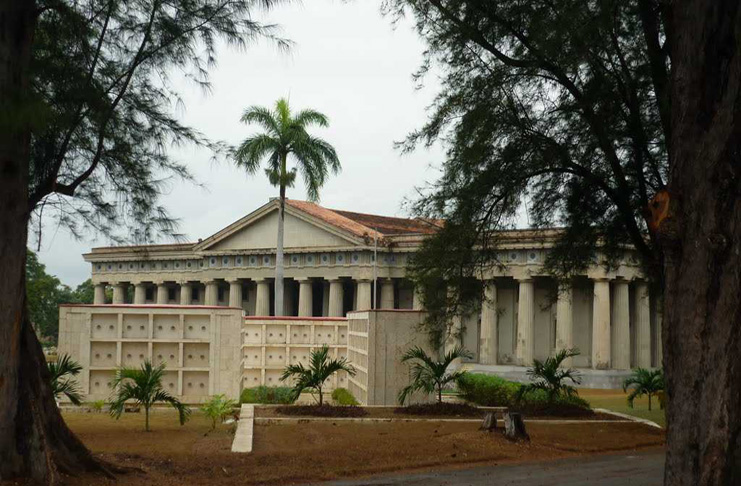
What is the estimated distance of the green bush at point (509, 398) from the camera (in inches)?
801

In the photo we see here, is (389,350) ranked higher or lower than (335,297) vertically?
lower

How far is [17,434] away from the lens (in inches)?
364

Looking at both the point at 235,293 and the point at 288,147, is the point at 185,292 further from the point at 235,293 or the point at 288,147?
the point at 288,147

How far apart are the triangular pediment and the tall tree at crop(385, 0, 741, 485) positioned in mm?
29247

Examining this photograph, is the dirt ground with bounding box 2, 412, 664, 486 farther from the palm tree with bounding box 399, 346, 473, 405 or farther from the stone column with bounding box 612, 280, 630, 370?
the stone column with bounding box 612, 280, 630, 370

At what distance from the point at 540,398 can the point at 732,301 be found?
51.3ft

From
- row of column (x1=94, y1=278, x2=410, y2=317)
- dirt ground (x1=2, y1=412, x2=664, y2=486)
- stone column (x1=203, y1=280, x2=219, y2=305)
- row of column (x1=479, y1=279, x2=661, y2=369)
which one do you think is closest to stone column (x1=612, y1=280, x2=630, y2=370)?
row of column (x1=479, y1=279, x2=661, y2=369)

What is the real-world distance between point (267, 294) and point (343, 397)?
2981cm

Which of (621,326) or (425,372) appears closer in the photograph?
(425,372)

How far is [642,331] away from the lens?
4275 centimetres

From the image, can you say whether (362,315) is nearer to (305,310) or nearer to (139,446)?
(139,446)

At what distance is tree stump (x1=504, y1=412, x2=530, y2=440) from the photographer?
14547mm

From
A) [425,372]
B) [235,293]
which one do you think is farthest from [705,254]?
[235,293]

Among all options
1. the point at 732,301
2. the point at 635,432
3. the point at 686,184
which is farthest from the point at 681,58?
the point at 635,432
